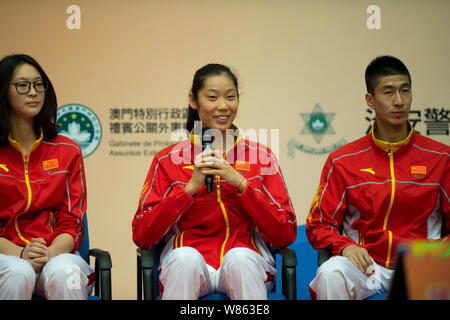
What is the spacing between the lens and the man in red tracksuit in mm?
2625

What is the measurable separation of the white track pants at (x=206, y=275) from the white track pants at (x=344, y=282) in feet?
0.79

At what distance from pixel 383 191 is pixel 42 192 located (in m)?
1.56

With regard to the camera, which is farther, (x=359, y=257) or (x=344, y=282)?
(x=359, y=257)

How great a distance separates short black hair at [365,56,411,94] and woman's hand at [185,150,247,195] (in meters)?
0.85

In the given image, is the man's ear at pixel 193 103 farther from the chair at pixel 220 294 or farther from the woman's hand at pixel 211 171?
the chair at pixel 220 294

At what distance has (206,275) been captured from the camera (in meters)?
2.43

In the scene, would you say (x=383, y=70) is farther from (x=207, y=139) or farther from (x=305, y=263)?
(x=305, y=263)

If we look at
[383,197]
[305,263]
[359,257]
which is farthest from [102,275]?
[305,263]

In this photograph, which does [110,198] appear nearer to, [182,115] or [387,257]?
[182,115]

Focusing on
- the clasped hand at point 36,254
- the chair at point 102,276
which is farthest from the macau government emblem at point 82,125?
the clasped hand at point 36,254

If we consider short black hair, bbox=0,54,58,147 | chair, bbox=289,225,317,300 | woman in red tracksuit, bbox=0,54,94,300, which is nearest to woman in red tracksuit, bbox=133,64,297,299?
woman in red tracksuit, bbox=0,54,94,300

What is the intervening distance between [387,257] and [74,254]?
55.2 inches

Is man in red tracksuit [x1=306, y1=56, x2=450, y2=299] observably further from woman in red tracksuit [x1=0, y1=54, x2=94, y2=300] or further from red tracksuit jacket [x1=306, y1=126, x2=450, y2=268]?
woman in red tracksuit [x1=0, y1=54, x2=94, y2=300]
